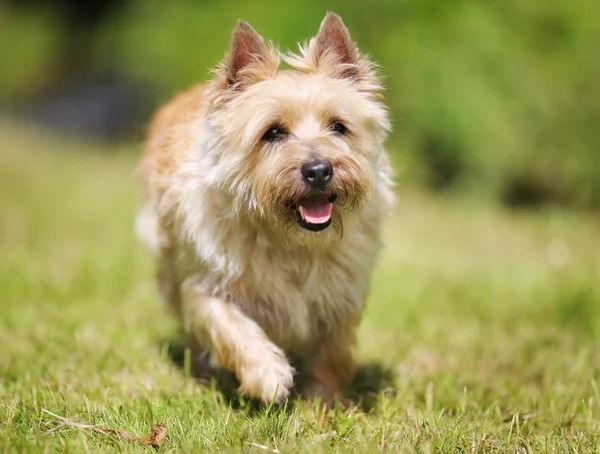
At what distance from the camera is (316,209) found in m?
3.30

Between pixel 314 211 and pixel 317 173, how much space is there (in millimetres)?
209

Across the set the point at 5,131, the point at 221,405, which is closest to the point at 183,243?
the point at 221,405

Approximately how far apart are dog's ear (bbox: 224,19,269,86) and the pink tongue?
24.0 inches

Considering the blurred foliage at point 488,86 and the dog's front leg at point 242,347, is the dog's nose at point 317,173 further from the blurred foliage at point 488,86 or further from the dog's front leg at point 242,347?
the blurred foliage at point 488,86

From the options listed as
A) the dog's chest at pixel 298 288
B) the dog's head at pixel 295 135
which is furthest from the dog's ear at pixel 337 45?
the dog's chest at pixel 298 288

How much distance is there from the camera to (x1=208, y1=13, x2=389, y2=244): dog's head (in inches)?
126

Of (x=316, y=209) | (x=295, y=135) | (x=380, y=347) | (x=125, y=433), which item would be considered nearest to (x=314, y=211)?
(x=316, y=209)

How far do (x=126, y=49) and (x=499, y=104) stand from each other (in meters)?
10.2

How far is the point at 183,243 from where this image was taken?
3713 mm

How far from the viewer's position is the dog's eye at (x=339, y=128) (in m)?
3.36

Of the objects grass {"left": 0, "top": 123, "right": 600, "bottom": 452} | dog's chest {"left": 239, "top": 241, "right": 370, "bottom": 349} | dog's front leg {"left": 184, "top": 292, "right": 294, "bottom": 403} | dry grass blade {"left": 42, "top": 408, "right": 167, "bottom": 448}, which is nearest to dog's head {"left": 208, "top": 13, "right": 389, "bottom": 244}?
dog's chest {"left": 239, "top": 241, "right": 370, "bottom": 349}

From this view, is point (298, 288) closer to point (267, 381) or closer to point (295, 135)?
point (267, 381)

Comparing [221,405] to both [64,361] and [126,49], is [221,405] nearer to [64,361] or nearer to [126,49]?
[64,361]

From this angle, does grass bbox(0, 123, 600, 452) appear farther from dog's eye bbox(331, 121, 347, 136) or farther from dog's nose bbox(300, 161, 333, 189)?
dog's eye bbox(331, 121, 347, 136)
